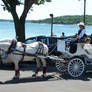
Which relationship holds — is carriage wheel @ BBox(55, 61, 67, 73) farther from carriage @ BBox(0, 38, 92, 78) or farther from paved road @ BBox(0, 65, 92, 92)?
paved road @ BBox(0, 65, 92, 92)

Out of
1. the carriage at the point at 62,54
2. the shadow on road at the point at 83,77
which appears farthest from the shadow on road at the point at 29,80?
the shadow on road at the point at 83,77

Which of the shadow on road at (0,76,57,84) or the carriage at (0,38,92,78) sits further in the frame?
the carriage at (0,38,92,78)

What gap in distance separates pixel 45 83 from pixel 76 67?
2.07 meters

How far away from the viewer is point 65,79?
45.9ft

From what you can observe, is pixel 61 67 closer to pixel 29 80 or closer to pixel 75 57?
pixel 75 57

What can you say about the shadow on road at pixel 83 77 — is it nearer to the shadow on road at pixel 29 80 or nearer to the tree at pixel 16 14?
the shadow on road at pixel 29 80

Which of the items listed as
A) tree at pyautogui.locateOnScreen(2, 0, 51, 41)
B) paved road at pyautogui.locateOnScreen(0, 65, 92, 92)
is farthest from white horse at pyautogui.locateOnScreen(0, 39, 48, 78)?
tree at pyautogui.locateOnScreen(2, 0, 51, 41)

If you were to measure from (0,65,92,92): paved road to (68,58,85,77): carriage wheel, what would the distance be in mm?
260

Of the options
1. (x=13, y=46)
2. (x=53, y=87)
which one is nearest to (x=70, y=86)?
(x=53, y=87)

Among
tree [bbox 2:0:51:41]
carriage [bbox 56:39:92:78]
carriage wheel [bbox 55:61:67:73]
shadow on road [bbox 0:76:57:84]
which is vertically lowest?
shadow on road [bbox 0:76:57:84]

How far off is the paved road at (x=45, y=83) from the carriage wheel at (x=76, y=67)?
26 cm

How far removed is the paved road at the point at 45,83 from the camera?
38.8 feet

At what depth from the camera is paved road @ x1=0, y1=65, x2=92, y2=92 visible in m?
11.8

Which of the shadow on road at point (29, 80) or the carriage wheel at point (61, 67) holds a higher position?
the carriage wheel at point (61, 67)
